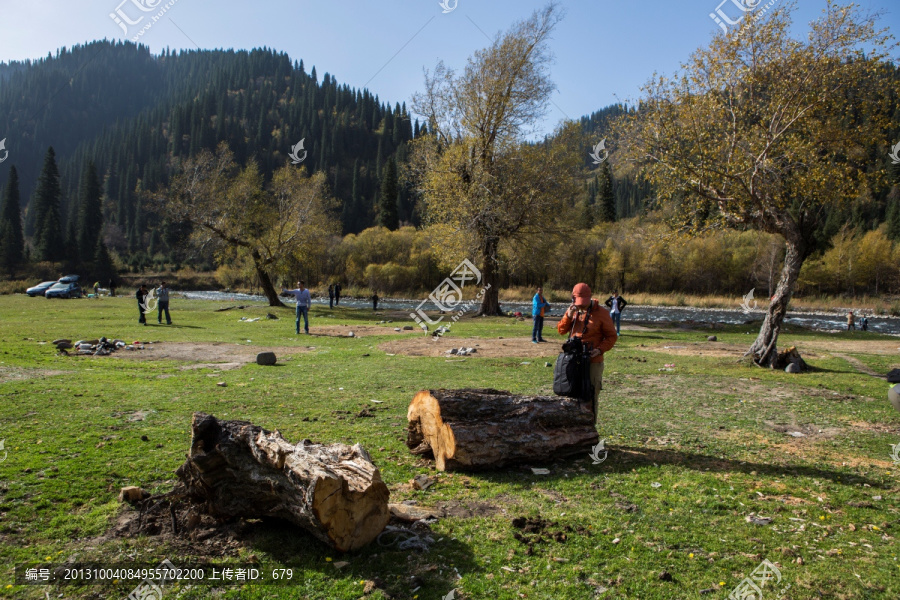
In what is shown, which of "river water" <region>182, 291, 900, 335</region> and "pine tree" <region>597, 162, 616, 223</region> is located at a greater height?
"pine tree" <region>597, 162, 616, 223</region>

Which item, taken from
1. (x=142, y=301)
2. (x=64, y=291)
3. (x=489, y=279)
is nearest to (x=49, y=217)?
(x=64, y=291)

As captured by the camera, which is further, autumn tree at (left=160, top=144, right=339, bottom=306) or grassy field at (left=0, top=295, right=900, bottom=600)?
autumn tree at (left=160, top=144, right=339, bottom=306)

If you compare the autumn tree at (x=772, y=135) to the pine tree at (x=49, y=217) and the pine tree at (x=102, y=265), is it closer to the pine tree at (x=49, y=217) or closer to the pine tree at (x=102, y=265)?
the pine tree at (x=102, y=265)

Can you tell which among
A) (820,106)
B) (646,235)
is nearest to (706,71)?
(820,106)

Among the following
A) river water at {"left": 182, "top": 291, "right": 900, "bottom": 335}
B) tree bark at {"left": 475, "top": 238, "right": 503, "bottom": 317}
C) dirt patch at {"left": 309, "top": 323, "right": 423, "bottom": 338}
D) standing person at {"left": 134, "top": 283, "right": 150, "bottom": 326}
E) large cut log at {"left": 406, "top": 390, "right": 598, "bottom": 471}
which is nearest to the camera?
large cut log at {"left": 406, "top": 390, "right": 598, "bottom": 471}

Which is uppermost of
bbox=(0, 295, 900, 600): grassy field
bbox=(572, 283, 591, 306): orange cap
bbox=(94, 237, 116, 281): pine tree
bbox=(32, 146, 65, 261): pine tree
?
bbox=(32, 146, 65, 261): pine tree

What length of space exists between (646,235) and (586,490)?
12.7m

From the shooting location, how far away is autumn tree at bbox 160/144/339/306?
125ft

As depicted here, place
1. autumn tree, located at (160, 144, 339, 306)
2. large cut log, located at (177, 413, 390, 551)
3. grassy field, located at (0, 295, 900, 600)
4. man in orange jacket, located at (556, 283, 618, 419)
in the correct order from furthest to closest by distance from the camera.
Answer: autumn tree, located at (160, 144, 339, 306) < man in orange jacket, located at (556, 283, 618, 419) < large cut log, located at (177, 413, 390, 551) < grassy field, located at (0, 295, 900, 600)

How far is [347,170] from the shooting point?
17725 centimetres

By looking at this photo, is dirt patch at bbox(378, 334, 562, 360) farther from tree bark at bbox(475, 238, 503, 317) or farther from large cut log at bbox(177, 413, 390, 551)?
tree bark at bbox(475, 238, 503, 317)

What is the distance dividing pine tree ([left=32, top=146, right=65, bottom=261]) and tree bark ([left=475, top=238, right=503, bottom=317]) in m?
93.2

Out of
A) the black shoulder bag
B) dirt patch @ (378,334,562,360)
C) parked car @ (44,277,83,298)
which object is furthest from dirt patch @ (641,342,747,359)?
parked car @ (44,277,83,298)

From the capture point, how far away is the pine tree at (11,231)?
280ft
